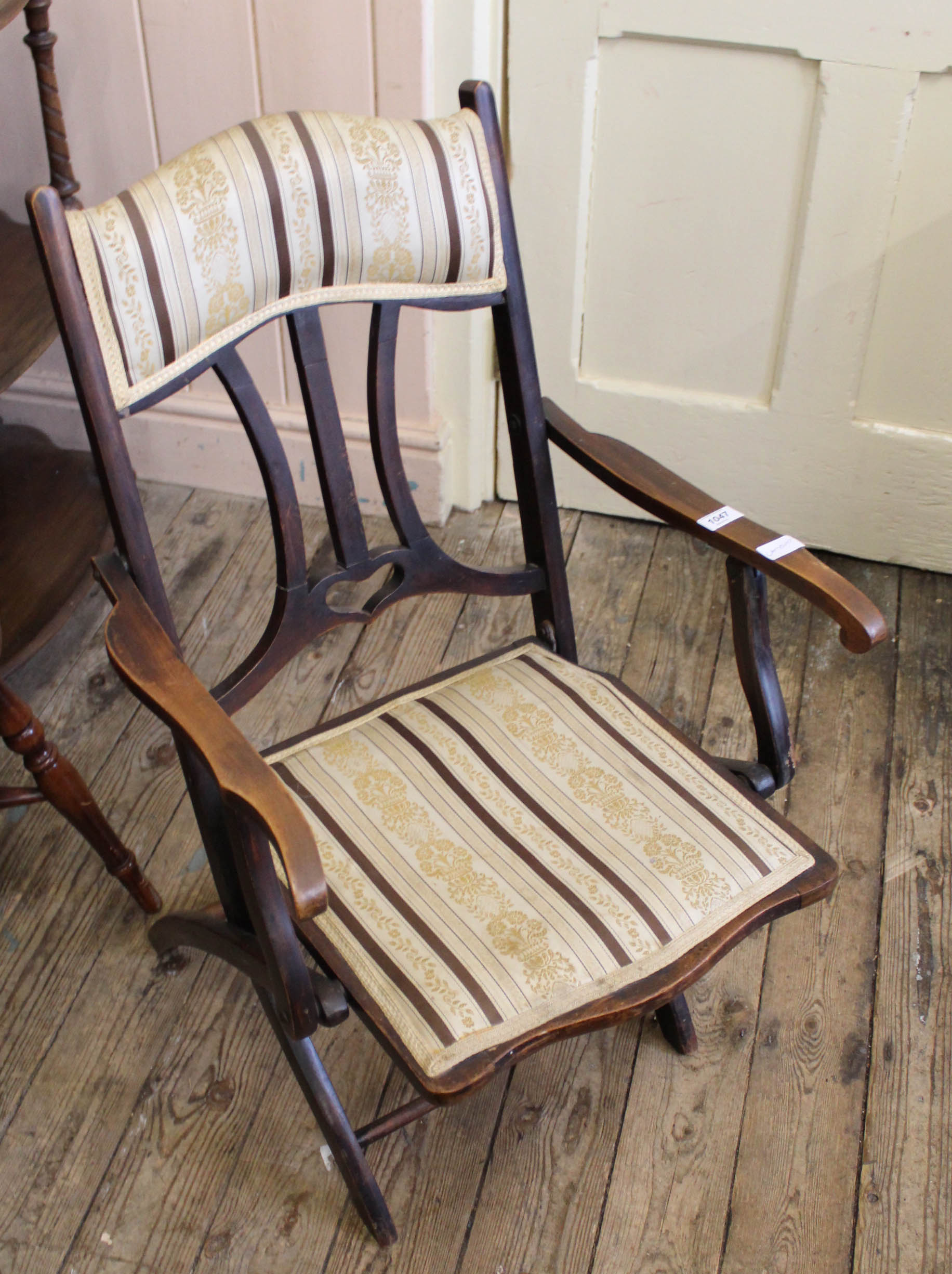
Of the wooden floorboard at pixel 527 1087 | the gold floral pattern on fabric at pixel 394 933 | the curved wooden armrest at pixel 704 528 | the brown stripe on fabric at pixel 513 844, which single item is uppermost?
the curved wooden armrest at pixel 704 528

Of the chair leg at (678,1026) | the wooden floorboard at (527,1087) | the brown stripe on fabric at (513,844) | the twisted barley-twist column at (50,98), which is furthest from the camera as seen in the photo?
the twisted barley-twist column at (50,98)

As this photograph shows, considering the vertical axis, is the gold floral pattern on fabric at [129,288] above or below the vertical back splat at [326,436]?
above

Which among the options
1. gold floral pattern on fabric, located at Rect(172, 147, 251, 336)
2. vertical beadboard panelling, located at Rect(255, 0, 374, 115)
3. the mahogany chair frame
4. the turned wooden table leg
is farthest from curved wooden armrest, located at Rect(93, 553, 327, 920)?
vertical beadboard panelling, located at Rect(255, 0, 374, 115)

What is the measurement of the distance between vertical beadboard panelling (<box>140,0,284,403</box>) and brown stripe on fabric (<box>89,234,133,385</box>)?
3.27 feet

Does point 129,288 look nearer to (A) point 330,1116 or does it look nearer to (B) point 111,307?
(B) point 111,307

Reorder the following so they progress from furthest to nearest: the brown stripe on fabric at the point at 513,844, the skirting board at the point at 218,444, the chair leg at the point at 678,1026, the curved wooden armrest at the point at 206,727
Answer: the skirting board at the point at 218,444
the chair leg at the point at 678,1026
the brown stripe on fabric at the point at 513,844
the curved wooden armrest at the point at 206,727

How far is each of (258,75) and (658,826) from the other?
1.34 meters

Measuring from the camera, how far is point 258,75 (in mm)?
1813

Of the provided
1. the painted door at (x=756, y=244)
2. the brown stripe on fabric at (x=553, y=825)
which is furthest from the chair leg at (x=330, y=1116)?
the painted door at (x=756, y=244)

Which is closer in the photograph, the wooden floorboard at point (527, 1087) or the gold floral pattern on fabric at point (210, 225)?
the gold floral pattern on fabric at point (210, 225)

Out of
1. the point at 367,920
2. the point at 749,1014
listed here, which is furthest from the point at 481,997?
the point at 749,1014

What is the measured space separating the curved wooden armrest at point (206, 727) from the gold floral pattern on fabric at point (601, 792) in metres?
0.36

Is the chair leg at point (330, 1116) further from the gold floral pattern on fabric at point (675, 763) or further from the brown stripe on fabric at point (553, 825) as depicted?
the gold floral pattern on fabric at point (675, 763)

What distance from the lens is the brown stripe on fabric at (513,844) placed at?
3.52 feet
